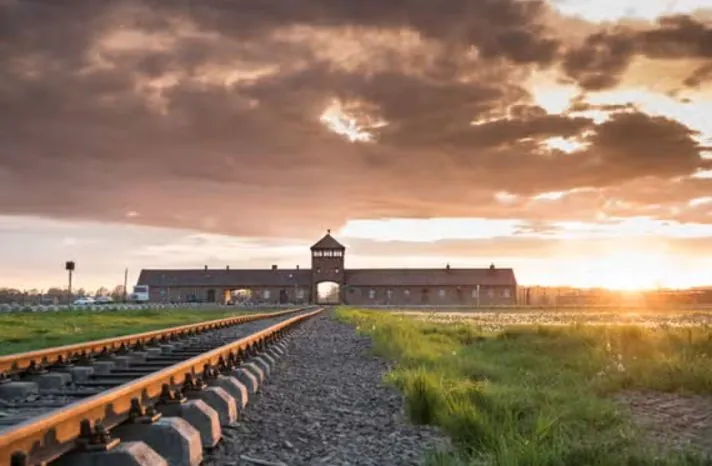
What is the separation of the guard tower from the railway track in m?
106

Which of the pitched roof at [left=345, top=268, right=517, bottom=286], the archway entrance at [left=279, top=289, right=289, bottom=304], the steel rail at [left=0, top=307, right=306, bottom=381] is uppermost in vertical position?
the pitched roof at [left=345, top=268, right=517, bottom=286]

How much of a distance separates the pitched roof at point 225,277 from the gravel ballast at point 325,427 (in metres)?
111

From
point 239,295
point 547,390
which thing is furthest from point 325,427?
point 239,295

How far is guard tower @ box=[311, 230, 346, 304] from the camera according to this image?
11938cm

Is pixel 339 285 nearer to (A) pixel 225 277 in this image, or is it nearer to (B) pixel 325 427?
(A) pixel 225 277

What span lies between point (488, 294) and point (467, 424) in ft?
376

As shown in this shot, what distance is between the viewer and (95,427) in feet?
16.4

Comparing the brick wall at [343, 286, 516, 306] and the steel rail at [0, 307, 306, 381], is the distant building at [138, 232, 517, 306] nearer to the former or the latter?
the brick wall at [343, 286, 516, 306]

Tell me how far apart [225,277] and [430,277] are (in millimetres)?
30978

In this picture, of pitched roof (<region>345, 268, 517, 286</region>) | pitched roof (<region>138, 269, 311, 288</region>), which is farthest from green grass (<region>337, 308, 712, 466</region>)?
pitched roof (<region>138, 269, 311, 288</region>)

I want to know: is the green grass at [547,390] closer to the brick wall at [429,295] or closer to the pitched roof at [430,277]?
the brick wall at [429,295]

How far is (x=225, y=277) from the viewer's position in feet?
411

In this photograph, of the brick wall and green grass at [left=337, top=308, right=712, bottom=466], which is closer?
green grass at [left=337, top=308, right=712, bottom=466]

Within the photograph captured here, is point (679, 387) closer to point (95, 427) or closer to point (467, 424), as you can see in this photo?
point (467, 424)
